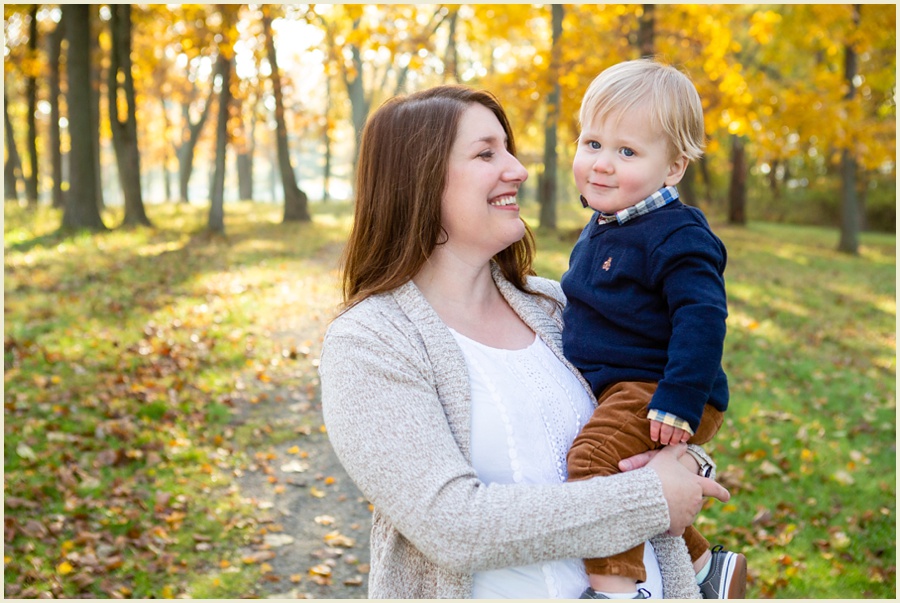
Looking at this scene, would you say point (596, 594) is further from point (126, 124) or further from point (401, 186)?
point (126, 124)

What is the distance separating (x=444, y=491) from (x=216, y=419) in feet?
18.4

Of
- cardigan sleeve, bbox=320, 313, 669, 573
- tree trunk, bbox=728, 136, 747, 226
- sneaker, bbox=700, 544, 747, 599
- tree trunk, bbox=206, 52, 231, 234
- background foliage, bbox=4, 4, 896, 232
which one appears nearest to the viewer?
cardigan sleeve, bbox=320, 313, 669, 573

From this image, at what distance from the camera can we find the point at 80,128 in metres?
15.6

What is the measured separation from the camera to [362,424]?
206 cm

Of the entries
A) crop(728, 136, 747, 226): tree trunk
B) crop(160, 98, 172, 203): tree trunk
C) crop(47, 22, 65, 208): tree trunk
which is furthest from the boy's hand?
crop(160, 98, 172, 203): tree trunk

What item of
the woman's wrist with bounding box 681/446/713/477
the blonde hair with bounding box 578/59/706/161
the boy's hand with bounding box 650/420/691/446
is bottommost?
the woman's wrist with bounding box 681/446/713/477

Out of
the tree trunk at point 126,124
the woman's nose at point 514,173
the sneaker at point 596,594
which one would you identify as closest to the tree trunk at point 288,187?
the tree trunk at point 126,124

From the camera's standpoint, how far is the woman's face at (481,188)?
2430 mm

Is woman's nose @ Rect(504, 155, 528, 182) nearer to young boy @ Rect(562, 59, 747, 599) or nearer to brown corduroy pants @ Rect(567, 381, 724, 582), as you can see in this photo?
young boy @ Rect(562, 59, 747, 599)

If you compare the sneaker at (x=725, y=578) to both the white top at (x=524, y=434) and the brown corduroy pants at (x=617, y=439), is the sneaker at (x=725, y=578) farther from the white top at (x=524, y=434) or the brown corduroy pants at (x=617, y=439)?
the brown corduroy pants at (x=617, y=439)

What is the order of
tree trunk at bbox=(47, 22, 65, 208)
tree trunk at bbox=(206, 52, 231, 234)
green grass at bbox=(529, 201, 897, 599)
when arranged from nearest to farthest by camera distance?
green grass at bbox=(529, 201, 897, 599), tree trunk at bbox=(206, 52, 231, 234), tree trunk at bbox=(47, 22, 65, 208)

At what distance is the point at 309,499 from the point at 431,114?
427cm

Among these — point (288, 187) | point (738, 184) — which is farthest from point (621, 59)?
point (738, 184)

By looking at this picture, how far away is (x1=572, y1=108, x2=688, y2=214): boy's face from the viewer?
8.33ft
